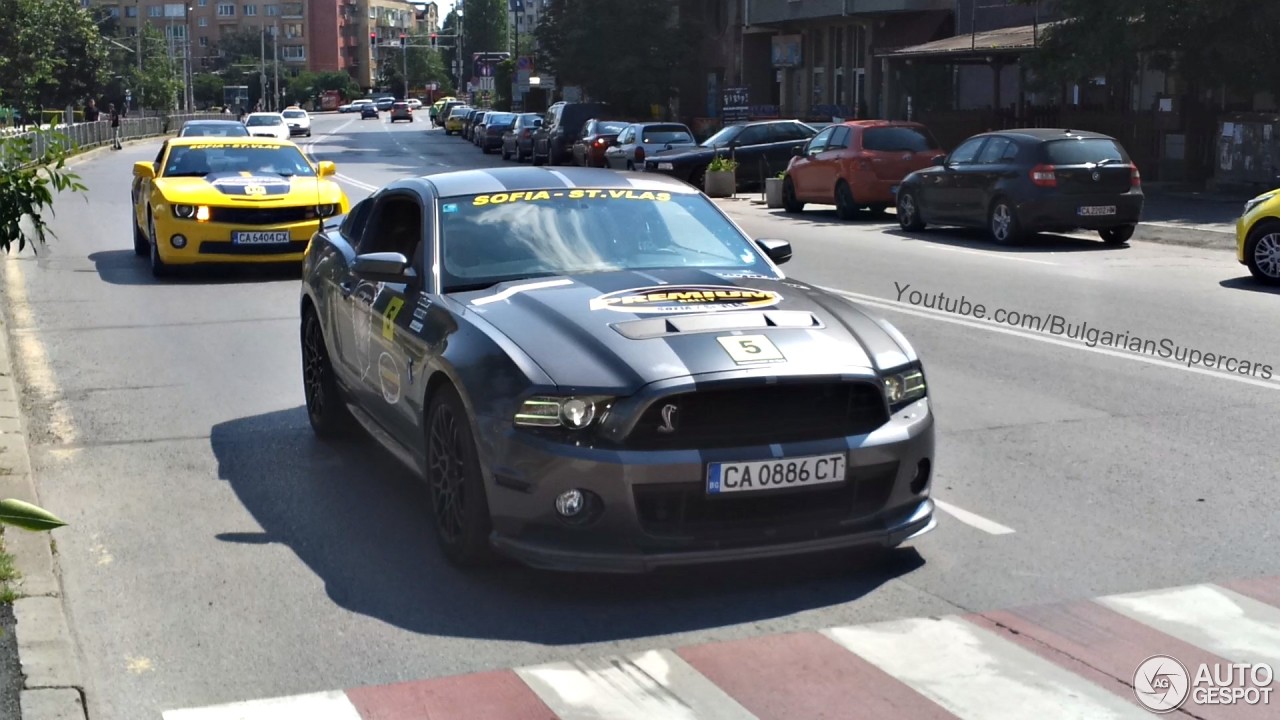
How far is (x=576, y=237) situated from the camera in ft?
23.4

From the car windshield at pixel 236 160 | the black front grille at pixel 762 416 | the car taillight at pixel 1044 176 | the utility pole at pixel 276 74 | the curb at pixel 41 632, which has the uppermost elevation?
the utility pole at pixel 276 74

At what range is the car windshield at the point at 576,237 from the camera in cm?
694

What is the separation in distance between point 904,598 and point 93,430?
5266 millimetres

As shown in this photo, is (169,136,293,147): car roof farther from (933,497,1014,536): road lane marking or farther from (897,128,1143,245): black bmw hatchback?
(933,497,1014,536): road lane marking

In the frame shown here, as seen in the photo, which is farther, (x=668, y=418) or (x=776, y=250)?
(x=776, y=250)

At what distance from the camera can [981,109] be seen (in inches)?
1615

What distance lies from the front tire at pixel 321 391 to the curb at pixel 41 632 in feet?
5.21

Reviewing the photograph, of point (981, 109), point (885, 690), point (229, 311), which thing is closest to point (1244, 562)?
point (885, 690)

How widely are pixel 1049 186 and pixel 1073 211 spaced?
435 mm

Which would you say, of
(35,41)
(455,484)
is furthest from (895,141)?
(35,41)

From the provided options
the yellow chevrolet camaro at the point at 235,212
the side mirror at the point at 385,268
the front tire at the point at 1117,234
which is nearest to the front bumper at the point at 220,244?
the yellow chevrolet camaro at the point at 235,212

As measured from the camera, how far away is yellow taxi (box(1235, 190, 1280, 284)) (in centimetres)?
1546

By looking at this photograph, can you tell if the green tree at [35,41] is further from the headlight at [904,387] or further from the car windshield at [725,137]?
the headlight at [904,387]

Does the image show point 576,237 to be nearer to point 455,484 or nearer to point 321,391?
point 455,484
